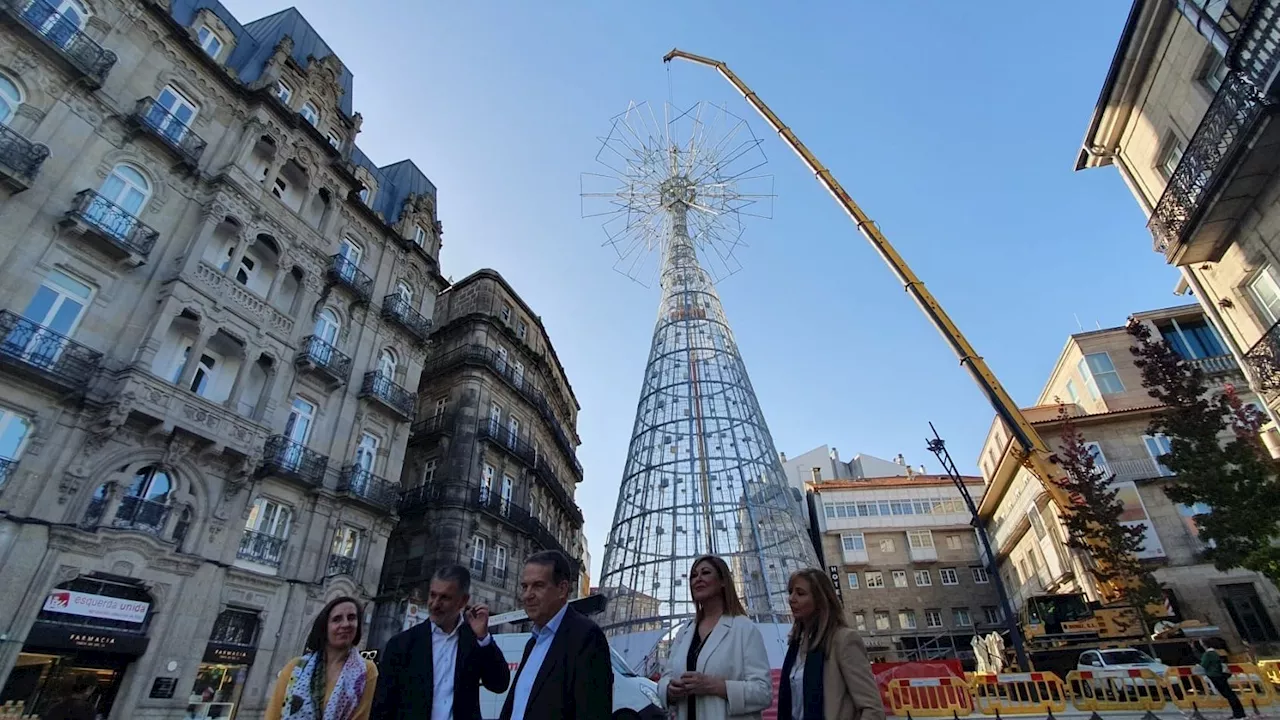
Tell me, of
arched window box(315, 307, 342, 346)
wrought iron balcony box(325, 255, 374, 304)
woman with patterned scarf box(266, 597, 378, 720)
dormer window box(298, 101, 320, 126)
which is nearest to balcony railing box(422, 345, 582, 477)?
wrought iron balcony box(325, 255, 374, 304)

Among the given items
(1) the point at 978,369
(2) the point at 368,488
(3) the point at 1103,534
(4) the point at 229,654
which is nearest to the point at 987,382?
(1) the point at 978,369

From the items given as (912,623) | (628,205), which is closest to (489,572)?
(628,205)

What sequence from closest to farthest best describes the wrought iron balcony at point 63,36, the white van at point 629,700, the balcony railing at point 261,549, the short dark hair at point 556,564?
the short dark hair at point 556,564 < the white van at point 629,700 < the wrought iron balcony at point 63,36 < the balcony railing at point 261,549

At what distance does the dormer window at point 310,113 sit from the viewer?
19.4 meters

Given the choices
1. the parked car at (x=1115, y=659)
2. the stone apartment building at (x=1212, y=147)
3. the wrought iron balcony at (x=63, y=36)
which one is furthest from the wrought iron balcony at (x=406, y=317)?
the parked car at (x=1115, y=659)

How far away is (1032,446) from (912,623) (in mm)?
19044

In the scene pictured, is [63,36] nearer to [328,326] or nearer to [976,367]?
[328,326]

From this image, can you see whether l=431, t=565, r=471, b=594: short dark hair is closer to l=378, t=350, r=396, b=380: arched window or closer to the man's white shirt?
the man's white shirt

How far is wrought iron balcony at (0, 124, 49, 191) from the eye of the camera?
37.6ft

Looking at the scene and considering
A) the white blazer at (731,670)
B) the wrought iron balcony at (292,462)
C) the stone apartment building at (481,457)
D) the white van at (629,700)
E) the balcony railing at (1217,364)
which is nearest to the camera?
the white blazer at (731,670)

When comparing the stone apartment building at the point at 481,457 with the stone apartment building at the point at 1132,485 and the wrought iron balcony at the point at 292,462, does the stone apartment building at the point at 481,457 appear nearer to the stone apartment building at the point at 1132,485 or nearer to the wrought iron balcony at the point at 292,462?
the wrought iron balcony at the point at 292,462

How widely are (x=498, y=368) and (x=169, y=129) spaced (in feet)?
42.5

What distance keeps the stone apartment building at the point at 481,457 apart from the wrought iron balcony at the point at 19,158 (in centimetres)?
1299

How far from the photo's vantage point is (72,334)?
12.2 m
